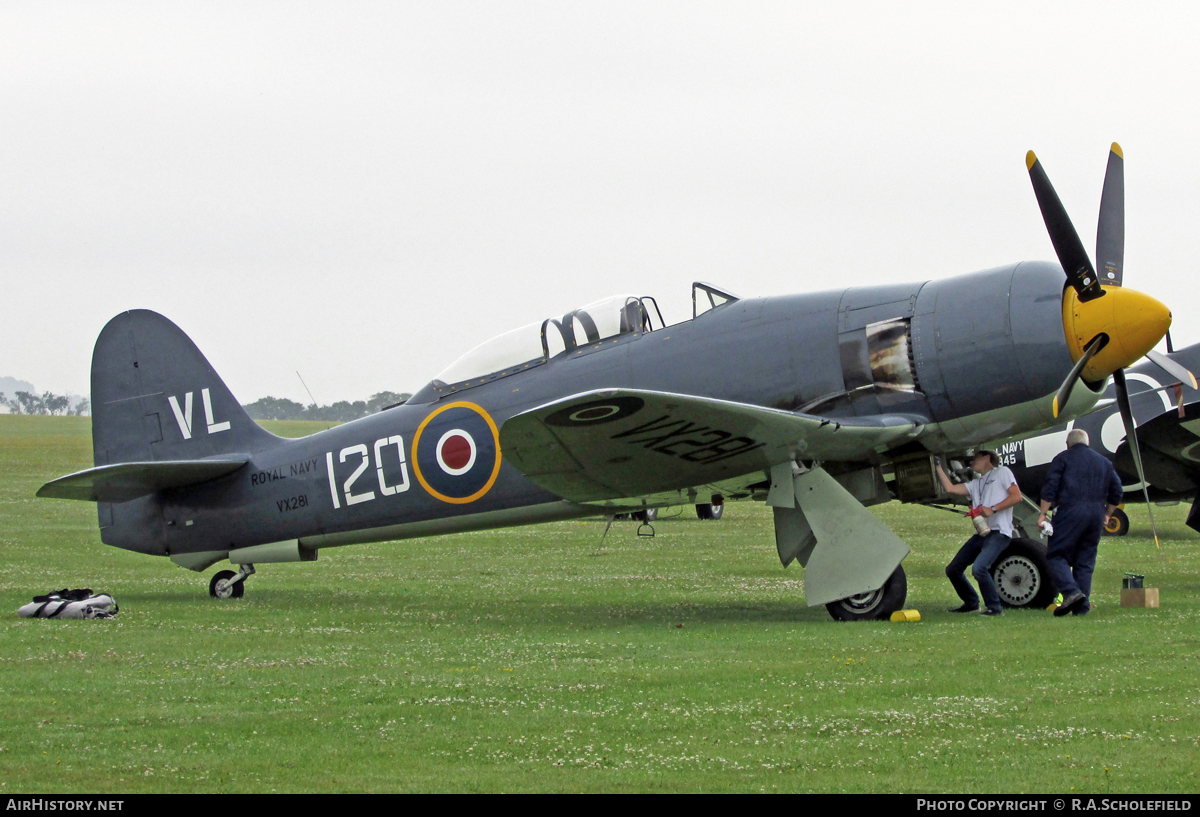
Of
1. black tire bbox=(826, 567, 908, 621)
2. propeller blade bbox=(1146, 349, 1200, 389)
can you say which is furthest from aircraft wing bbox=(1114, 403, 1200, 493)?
black tire bbox=(826, 567, 908, 621)

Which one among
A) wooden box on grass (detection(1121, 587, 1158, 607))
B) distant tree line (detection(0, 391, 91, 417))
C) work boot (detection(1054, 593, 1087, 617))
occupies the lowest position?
wooden box on grass (detection(1121, 587, 1158, 607))

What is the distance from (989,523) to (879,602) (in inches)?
47.0

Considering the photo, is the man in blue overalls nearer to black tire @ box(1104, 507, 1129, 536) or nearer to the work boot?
the work boot

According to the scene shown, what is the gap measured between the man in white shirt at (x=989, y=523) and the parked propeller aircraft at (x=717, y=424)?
31 cm

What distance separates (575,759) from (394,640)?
13.3ft

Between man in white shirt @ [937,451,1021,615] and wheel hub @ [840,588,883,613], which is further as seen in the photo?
man in white shirt @ [937,451,1021,615]

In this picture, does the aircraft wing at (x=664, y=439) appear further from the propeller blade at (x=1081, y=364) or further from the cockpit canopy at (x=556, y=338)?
the cockpit canopy at (x=556, y=338)

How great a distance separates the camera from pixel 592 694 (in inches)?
245

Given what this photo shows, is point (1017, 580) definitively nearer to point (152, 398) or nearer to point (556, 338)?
point (556, 338)

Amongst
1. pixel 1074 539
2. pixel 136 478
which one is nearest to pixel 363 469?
pixel 136 478

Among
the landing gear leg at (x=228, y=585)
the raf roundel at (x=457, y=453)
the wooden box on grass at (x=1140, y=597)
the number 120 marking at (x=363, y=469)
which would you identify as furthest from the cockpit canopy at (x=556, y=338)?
the wooden box on grass at (x=1140, y=597)

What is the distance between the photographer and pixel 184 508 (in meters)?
12.0

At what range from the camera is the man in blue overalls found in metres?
9.30

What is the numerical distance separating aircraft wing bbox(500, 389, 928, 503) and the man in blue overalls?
1.36 m
